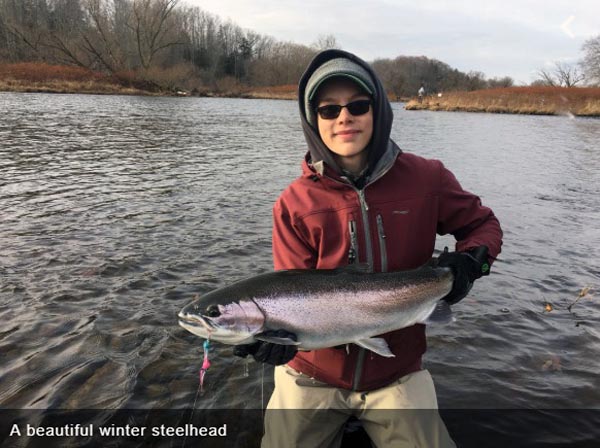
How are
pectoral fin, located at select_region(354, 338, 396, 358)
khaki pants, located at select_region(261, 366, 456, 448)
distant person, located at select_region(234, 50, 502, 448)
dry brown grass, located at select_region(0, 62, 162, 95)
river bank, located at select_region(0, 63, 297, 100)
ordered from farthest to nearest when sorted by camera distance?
river bank, located at select_region(0, 63, 297, 100) → dry brown grass, located at select_region(0, 62, 162, 95) → distant person, located at select_region(234, 50, 502, 448) → khaki pants, located at select_region(261, 366, 456, 448) → pectoral fin, located at select_region(354, 338, 396, 358)

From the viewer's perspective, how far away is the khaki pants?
2811 mm

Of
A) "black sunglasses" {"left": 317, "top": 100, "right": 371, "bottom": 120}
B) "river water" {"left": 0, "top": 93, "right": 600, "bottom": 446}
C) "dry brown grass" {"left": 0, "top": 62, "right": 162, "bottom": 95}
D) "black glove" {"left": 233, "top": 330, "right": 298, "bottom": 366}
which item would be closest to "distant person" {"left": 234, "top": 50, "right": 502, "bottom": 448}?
"black sunglasses" {"left": 317, "top": 100, "right": 371, "bottom": 120}

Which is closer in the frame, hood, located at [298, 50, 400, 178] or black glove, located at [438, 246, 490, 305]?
black glove, located at [438, 246, 490, 305]

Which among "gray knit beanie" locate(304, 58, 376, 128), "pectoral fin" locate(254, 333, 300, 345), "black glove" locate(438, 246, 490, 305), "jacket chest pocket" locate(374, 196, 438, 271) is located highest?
"gray knit beanie" locate(304, 58, 376, 128)

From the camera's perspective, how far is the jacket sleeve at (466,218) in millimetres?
3098

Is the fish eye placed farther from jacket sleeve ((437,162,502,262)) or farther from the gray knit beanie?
jacket sleeve ((437,162,502,262))

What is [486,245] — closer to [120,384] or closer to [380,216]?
[380,216]

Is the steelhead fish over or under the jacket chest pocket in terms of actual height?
under

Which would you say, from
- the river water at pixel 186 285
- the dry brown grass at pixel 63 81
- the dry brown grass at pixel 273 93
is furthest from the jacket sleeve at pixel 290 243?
the dry brown grass at pixel 273 93

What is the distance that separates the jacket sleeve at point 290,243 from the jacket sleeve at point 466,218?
1021 mm

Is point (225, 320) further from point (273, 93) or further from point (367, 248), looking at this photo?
point (273, 93)

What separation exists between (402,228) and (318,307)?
83 cm

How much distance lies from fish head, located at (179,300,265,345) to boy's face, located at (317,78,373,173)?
1.25 metres

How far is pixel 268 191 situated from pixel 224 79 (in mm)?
87887
